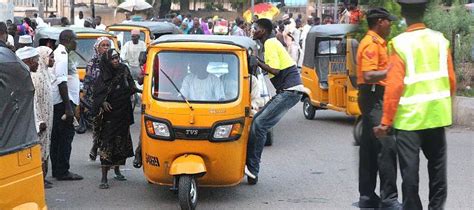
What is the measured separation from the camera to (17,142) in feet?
21.7

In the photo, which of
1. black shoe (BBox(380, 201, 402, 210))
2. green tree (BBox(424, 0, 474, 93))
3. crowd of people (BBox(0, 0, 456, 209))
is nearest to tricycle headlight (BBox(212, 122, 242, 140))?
crowd of people (BBox(0, 0, 456, 209))

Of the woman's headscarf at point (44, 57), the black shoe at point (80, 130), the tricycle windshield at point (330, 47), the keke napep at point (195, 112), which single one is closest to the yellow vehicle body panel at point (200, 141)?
the keke napep at point (195, 112)

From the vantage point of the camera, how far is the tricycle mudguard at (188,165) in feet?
28.5

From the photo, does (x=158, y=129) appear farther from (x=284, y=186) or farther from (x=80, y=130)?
(x=80, y=130)

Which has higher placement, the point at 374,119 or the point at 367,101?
the point at 367,101

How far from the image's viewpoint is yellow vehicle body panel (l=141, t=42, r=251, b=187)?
8922mm

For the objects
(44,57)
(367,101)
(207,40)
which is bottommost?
(367,101)

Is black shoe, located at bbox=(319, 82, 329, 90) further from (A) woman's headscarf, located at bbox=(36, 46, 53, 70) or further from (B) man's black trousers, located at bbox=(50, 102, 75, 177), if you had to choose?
(A) woman's headscarf, located at bbox=(36, 46, 53, 70)

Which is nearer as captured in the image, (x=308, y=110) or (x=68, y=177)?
(x=68, y=177)

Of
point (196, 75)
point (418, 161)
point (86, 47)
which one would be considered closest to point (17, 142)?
point (196, 75)

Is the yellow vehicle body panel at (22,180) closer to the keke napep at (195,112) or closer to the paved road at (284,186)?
the keke napep at (195,112)

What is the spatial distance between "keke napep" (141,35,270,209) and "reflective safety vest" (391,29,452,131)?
2.66m

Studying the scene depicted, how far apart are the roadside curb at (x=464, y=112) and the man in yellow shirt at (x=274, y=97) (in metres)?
5.77

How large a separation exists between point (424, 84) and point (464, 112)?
8989mm
